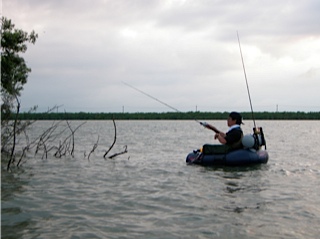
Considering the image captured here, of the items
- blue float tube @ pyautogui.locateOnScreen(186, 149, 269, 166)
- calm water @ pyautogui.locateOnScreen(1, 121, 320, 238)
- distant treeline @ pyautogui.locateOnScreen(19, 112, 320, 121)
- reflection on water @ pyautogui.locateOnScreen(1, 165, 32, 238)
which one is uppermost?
distant treeline @ pyautogui.locateOnScreen(19, 112, 320, 121)

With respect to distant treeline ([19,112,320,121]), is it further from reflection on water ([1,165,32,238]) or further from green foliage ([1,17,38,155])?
reflection on water ([1,165,32,238])

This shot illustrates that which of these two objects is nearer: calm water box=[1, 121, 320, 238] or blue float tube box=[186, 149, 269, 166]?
calm water box=[1, 121, 320, 238]

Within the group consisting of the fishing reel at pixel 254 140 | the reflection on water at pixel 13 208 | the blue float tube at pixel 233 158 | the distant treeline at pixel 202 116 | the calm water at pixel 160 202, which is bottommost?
the calm water at pixel 160 202

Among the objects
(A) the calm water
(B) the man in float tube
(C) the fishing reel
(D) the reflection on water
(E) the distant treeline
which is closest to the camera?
(D) the reflection on water

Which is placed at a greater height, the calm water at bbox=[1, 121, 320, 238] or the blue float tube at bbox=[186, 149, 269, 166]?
the blue float tube at bbox=[186, 149, 269, 166]

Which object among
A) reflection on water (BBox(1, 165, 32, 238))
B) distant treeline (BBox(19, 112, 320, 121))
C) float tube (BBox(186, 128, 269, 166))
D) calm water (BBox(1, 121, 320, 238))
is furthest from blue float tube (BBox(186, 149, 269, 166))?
distant treeline (BBox(19, 112, 320, 121))

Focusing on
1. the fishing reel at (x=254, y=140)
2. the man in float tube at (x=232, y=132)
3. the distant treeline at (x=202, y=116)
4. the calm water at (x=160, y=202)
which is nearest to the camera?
the calm water at (x=160, y=202)

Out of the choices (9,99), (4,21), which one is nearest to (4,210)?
(9,99)

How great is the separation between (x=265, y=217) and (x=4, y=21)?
1542 centimetres

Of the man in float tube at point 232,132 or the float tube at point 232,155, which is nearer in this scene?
the man in float tube at point 232,132

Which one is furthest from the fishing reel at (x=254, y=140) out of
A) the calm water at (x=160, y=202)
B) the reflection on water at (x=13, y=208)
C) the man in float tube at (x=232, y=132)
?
the reflection on water at (x=13, y=208)

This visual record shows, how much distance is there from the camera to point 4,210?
811cm

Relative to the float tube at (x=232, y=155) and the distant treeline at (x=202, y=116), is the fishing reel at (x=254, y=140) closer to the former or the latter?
the float tube at (x=232, y=155)

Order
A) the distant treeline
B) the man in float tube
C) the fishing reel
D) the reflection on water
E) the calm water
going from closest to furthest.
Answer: the reflection on water
the calm water
the man in float tube
the fishing reel
the distant treeline
